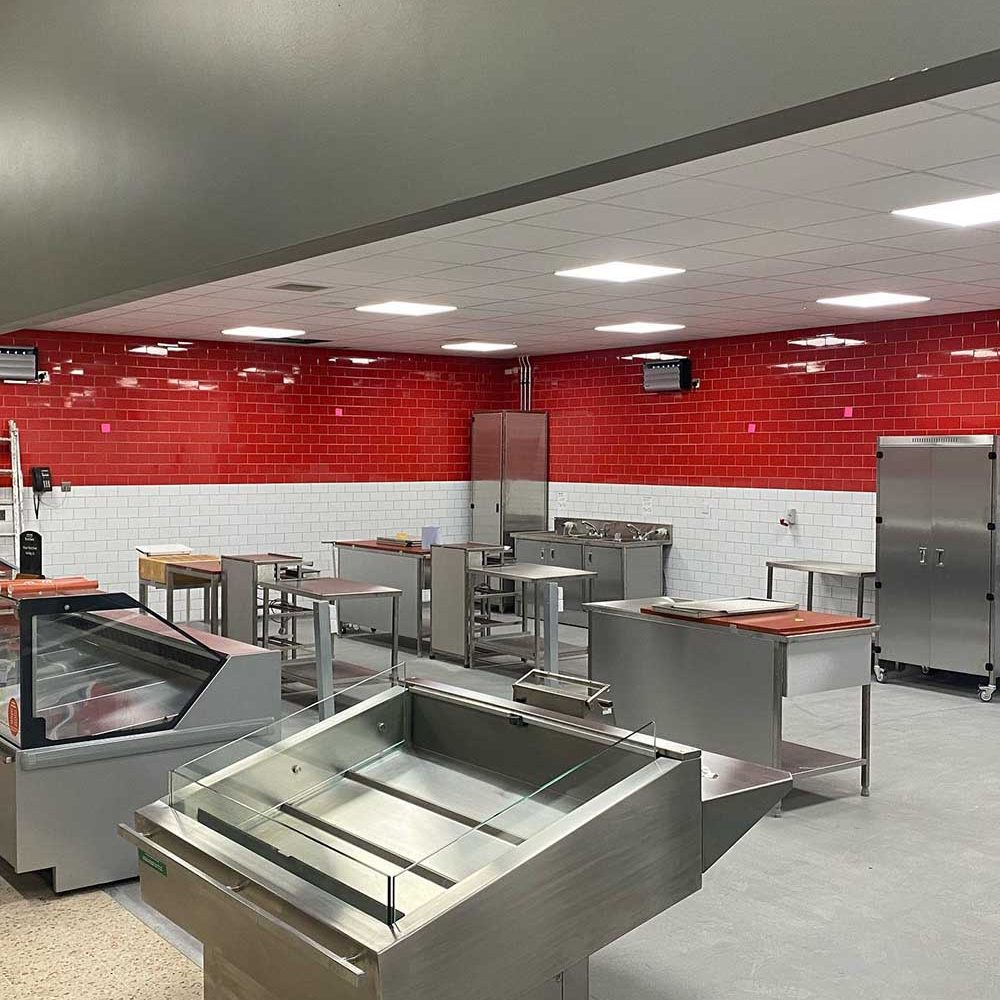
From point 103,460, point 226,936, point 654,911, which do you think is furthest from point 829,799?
point 103,460

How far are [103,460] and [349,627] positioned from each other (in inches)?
108

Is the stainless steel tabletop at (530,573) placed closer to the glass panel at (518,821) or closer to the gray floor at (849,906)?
the gray floor at (849,906)

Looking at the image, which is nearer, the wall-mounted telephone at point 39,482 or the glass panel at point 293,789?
the glass panel at point 293,789

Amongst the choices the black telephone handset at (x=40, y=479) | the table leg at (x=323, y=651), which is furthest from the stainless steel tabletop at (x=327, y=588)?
the black telephone handset at (x=40, y=479)

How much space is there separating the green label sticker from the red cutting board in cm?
320

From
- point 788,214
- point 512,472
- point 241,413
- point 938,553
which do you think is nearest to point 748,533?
point 938,553

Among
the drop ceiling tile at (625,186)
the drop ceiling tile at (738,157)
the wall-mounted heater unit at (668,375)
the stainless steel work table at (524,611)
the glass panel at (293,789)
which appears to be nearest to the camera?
the glass panel at (293,789)

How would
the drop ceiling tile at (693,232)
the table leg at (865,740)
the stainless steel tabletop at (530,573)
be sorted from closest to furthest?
the drop ceiling tile at (693,232) < the table leg at (865,740) < the stainless steel tabletop at (530,573)

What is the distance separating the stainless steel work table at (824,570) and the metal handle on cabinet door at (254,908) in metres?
6.84

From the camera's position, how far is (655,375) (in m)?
11.3

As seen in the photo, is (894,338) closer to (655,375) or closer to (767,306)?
(767,306)

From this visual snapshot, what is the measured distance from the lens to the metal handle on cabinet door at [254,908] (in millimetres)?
2326

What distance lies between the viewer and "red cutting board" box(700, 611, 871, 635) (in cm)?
539

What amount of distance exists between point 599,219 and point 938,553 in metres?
4.35
